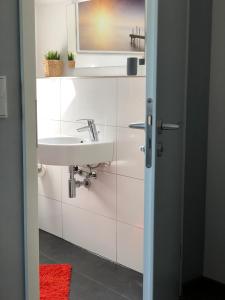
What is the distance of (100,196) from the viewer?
2732mm

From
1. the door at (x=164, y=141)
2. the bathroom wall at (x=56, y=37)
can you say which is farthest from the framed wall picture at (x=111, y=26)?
the door at (x=164, y=141)

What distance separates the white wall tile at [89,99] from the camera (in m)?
2.59

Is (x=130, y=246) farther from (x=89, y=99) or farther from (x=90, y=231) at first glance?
(x=89, y=99)

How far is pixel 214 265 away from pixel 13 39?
1.66 metres

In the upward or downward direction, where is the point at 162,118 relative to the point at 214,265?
upward

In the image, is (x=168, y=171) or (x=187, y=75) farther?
(x=187, y=75)

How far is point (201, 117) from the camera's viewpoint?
2209 millimetres

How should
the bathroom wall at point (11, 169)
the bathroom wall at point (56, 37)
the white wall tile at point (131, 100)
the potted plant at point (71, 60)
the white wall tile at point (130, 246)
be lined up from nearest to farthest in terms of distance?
1. the bathroom wall at point (11, 169)
2. the white wall tile at point (131, 100)
3. the white wall tile at point (130, 246)
4. the bathroom wall at point (56, 37)
5. the potted plant at point (71, 60)

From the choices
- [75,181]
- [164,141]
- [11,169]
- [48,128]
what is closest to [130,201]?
[75,181]

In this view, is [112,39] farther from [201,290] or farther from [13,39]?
[201,290]

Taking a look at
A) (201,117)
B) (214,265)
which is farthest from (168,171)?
(214,265)

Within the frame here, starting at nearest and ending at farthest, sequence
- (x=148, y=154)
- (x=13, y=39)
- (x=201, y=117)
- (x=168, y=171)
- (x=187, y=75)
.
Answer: (x=13, y=39) < (x=148, y=154) < (x=168, y=171) < (x=187, y=75) < (x=201, y=117)

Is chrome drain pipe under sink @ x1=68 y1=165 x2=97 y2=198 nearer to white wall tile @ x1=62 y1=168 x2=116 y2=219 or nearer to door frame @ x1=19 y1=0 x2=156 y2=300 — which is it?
white wall tile @ x1=62 y1=168 x2=116 y2=219

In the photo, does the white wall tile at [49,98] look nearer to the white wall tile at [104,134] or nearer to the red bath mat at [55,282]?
the white wall tile at [104,134]
